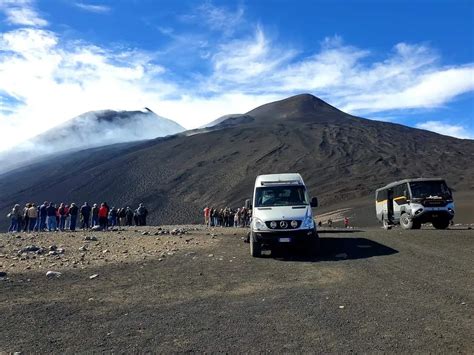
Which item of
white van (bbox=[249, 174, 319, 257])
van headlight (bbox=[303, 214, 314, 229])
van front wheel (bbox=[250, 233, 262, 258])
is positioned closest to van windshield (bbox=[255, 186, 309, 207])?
white van (bbox=[249, 174, 319, 257])

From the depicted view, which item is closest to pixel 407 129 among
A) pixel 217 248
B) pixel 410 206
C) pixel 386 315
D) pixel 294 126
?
pixel 294 126


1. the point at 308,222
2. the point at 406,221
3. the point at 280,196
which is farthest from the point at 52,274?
the point at 406,221

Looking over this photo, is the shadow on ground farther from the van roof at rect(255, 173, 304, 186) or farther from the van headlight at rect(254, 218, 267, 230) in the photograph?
the van roof at rect(255, 173, 304, 186)

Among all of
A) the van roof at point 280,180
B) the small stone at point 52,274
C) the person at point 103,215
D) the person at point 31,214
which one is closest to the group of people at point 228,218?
the person at point 103,215

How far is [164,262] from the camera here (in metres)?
13.3

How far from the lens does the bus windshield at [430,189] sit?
22.6 m

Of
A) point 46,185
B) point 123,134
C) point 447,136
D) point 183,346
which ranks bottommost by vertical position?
point 183,346

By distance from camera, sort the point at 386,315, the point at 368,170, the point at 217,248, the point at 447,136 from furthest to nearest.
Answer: the point at 447,136
the point at 368,170
the point at 217,248
the point at 386,315

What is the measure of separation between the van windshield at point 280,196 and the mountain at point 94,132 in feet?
404

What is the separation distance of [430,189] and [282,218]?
12.2 meters

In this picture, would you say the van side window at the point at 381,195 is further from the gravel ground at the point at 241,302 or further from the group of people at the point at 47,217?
the group of people at the point at 47,217

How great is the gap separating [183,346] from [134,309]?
2.20 meters

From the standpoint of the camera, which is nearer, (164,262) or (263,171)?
(164,262)

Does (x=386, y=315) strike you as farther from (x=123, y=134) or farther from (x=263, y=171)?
(x=123, y=134)
